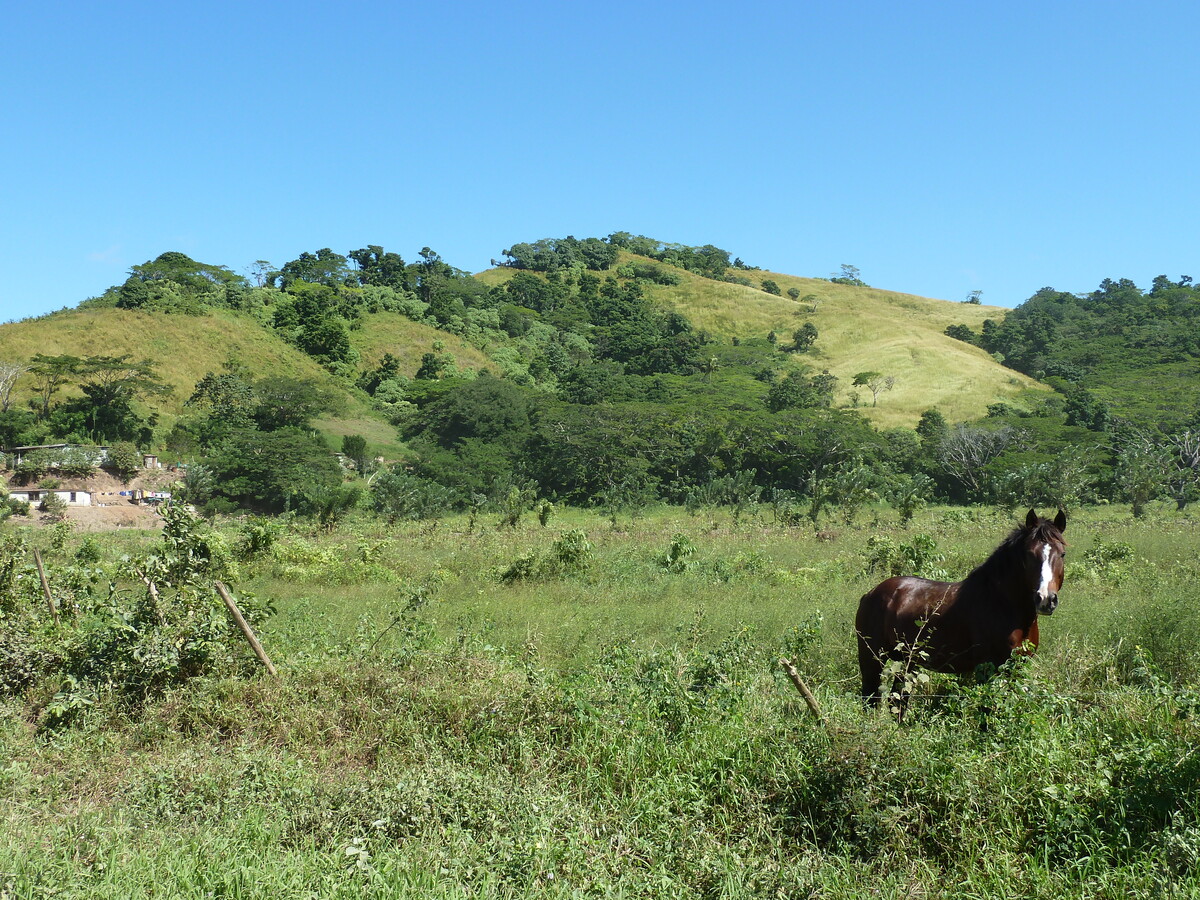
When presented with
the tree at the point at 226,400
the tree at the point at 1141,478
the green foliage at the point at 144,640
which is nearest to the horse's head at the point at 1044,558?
the green foliage at the point at 144,640

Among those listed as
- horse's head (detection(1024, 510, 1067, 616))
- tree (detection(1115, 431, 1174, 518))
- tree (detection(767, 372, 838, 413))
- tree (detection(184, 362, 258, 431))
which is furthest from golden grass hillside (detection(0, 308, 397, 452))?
horse's head (detection(1024, 510, 1067, 616))

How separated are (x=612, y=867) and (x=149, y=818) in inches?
100

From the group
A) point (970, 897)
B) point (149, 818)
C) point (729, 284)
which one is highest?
point (729, 284)

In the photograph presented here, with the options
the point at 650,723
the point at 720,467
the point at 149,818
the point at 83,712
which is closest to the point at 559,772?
the point at 650,723

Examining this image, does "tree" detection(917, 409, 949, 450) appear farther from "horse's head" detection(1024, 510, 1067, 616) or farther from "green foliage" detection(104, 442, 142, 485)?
"horse's head" detection(1024, 510, 1067, 616)

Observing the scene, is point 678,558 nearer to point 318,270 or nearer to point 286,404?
point 286,404

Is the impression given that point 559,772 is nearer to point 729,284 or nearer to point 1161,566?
point 1161,566

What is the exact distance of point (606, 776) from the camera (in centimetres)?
479

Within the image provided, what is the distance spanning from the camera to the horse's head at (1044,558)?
16.0 ft

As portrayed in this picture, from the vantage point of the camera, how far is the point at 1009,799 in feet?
13.1

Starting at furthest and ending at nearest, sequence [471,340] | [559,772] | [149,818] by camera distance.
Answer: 1. [471,340]
2. [559,772]
3. [149,818]

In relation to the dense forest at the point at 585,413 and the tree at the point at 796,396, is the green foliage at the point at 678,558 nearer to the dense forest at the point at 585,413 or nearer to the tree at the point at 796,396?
the dense forest at the point at 585,413

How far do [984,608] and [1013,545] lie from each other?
1.45 ft

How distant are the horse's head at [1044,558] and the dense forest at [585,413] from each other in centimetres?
1897
